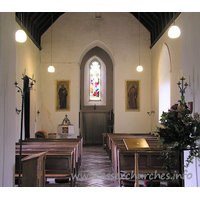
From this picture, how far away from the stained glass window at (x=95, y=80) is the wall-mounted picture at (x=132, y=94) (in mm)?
2868

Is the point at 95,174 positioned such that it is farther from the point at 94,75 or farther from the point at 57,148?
the point at 94,75

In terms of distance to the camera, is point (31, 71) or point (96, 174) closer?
point (96, 174)

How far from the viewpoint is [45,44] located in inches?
476

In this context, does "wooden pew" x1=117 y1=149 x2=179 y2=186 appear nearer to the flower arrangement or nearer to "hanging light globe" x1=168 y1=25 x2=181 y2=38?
the flower arrangement

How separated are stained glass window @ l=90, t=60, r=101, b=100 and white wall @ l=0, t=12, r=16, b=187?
11.2 meters

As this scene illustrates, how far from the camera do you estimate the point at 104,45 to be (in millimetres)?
12219

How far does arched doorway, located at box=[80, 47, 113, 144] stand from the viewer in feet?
47.1

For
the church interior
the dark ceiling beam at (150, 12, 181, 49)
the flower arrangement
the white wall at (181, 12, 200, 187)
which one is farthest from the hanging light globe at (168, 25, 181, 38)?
the flower arrangement

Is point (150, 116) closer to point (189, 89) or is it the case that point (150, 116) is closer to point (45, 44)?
point (45, 44)

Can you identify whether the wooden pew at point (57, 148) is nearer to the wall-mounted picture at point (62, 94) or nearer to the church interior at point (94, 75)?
the church interior at point (94, 75)

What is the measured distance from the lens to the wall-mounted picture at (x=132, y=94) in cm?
1212

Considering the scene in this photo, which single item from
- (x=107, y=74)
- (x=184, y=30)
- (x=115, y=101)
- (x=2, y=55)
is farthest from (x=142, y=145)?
(x=107, y=74)

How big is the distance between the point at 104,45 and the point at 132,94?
2.76 m

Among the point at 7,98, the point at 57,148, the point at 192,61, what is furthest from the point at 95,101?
the point at 7,98
